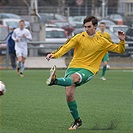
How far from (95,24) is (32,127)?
2.02 metres

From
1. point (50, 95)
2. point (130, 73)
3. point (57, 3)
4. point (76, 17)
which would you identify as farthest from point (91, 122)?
point (57, 3)

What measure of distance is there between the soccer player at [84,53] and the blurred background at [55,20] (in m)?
16.5

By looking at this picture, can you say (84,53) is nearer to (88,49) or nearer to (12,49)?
(88,49)

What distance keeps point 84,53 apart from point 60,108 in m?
2.94

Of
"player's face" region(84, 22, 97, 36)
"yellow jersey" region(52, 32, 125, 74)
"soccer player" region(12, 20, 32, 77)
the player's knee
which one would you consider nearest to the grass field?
the player's knee

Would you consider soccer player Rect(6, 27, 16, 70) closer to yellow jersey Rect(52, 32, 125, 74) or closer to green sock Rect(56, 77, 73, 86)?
yellow jersey Rect(52, 32, 125, 74)

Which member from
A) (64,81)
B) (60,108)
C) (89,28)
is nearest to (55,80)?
(64,81)

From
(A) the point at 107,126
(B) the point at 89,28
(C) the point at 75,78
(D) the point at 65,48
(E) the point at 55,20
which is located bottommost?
(A) the point at 107,126

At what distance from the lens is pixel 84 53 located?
1058cm

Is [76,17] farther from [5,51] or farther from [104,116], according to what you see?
[104,116]

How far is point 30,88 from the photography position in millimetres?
17938

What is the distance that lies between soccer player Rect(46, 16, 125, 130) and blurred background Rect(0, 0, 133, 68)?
54.3ft

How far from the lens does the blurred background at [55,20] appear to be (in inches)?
1118

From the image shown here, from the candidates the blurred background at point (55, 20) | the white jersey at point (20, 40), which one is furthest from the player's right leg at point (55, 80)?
the blurred background at point (55, 20)
